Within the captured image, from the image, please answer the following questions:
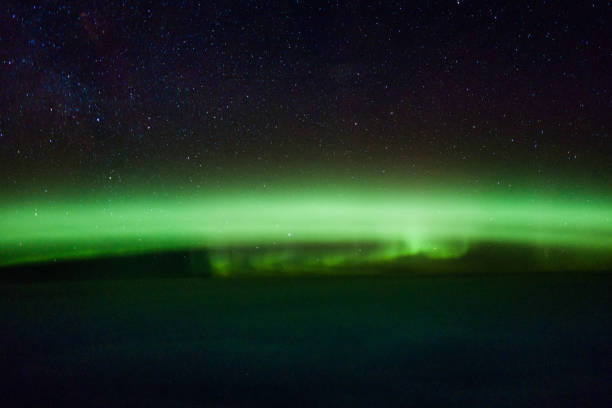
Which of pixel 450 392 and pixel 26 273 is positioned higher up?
pixel 26 273

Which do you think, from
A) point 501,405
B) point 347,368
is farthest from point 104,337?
point 501,405

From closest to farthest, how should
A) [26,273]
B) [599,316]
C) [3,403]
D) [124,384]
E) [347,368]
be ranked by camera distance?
[3,403] → [124,384] → [347,368] → [599,316] → [26,273]

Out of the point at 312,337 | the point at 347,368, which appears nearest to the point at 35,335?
the point at 312,337

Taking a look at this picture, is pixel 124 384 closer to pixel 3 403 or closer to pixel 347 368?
pixel 3 403

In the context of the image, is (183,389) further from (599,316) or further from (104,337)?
(599,316)

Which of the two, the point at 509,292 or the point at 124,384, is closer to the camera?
the point at 124,384

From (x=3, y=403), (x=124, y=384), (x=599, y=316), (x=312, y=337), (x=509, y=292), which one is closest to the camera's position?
(x=3, y=403)
